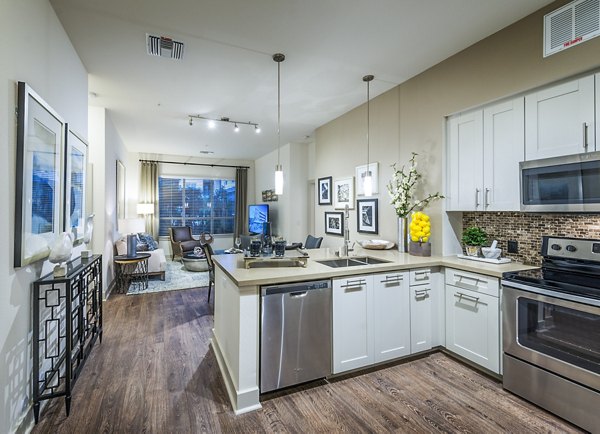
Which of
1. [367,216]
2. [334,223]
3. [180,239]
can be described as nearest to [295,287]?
[367,216]

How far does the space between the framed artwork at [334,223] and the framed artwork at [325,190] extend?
0.73ft

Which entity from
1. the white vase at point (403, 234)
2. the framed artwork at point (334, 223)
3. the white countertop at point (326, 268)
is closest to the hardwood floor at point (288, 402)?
the white countertop at point (326, 268)

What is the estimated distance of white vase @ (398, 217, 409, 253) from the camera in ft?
11.5

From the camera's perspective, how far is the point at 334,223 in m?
5.01

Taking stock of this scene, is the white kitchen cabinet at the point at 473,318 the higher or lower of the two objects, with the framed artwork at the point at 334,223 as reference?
lower

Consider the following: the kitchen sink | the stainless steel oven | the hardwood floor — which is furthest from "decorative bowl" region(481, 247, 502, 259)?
the hardwood floor

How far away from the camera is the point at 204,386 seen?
2.42m

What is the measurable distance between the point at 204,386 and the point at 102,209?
138 inches

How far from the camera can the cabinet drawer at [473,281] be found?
243 cm

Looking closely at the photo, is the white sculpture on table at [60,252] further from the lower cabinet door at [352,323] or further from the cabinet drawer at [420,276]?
the cabinet drawer at [420,276]

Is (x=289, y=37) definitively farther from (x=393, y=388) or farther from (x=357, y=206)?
(x=393, y=388)

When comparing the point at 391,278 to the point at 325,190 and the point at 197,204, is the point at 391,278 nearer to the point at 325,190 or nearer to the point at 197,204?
the point at 325,190

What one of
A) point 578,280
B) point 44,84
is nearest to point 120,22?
point 44,84

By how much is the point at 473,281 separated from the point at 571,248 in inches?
27.9
